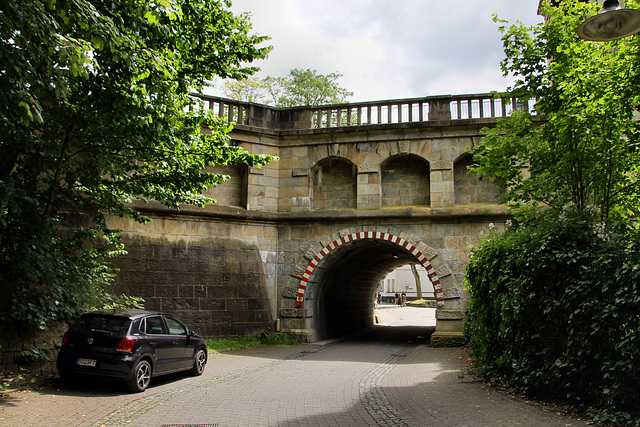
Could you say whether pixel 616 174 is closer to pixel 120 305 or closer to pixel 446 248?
pixel 446 248

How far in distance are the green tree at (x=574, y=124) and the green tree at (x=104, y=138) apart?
17.7ft

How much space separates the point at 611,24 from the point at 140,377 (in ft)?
28.4

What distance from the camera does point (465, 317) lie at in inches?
605

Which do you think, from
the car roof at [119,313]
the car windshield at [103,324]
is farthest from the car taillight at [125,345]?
the car roof at [119,313]

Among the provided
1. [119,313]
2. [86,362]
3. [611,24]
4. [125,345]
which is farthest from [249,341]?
[611,24]

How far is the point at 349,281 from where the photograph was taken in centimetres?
2252

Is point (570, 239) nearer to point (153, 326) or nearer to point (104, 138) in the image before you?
point (153, 326)

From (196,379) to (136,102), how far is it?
5.45 m

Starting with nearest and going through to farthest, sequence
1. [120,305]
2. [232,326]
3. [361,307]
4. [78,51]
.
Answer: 1. [78,51]
2. [120,305]
3. [232,326]
4. [361,307]

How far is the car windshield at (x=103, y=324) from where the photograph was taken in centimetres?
884

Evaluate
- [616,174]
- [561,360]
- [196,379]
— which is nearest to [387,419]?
[561,360]

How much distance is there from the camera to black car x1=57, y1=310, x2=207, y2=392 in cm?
849

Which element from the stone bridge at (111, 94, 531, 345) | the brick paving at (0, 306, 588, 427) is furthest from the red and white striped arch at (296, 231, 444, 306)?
the brick paving at (0, 306, 588, 427)

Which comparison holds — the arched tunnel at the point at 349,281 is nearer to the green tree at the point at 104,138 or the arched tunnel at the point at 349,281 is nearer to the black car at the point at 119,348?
the green tree at the point at 104,138
